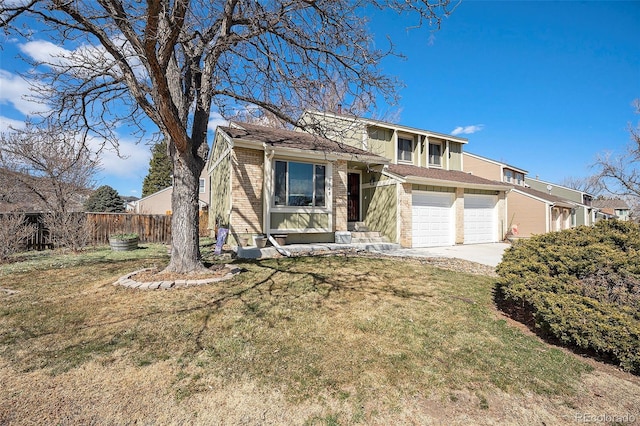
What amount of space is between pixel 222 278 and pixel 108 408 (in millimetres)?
3899

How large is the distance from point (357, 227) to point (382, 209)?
1441 millimetres

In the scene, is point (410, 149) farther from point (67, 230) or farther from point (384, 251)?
point (67, 230)

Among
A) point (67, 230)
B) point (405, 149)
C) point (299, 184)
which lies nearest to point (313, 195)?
point (299, 184)

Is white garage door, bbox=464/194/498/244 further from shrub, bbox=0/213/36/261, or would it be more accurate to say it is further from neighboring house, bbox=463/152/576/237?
shrub, bbox=0/213/36/261

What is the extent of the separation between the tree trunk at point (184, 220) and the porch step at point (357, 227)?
26.4ft

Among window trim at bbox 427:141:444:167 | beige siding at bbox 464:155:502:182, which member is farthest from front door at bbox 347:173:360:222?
beige siding at bbox 464:155:502:182

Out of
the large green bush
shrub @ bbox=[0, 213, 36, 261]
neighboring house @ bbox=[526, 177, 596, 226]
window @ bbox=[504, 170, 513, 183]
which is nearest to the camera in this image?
the large green bush

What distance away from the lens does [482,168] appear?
85.1ft

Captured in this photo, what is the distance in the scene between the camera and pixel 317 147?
37.9 ft

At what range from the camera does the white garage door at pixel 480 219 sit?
1491 cm

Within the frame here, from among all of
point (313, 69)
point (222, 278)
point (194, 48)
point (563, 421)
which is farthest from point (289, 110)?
point (563, 421)

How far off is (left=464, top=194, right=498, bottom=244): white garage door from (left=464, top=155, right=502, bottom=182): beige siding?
10.6 meters

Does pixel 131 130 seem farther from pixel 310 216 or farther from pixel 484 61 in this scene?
pixel 484 61

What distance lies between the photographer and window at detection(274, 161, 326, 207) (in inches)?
438
